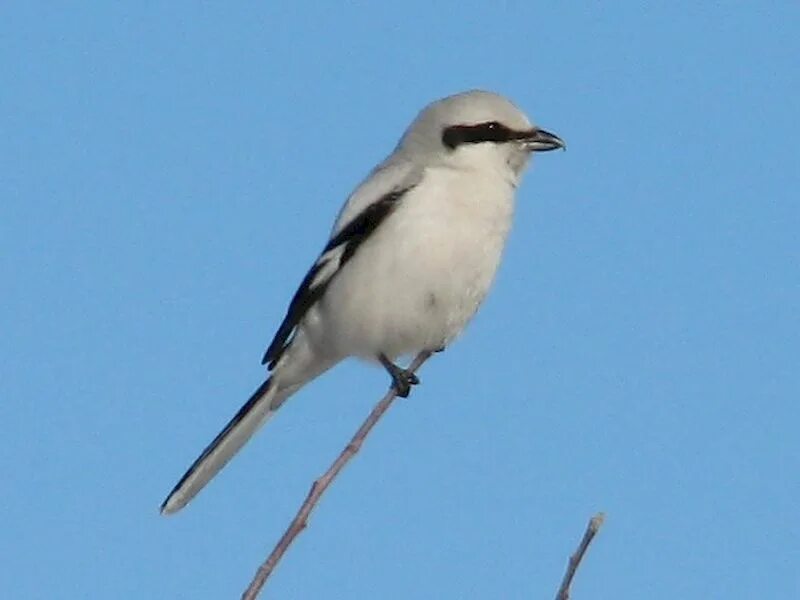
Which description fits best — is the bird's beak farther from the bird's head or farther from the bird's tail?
the bird's tail

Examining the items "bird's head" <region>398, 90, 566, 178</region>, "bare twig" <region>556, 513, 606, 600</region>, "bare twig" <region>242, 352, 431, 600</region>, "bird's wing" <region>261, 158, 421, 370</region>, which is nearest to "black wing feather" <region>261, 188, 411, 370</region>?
"bird's wing" <region>261, 158, 421, 370</region>

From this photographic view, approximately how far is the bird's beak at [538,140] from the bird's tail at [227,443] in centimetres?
125

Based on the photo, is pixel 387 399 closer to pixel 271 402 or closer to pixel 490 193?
pixel 490 193

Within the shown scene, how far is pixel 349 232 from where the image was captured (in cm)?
507

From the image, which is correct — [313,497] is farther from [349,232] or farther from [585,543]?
[349,232]

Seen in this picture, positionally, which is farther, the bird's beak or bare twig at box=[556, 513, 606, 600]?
the bird's beak

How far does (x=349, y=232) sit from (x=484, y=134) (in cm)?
58

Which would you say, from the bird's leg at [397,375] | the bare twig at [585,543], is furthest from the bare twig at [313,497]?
the bird's leg at [397,375]

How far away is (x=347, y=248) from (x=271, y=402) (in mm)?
653

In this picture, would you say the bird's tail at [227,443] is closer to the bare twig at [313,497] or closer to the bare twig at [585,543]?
the bare twig at [313,497]

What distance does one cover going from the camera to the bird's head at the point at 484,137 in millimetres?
4973

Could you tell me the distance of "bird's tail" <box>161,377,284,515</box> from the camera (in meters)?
4.46

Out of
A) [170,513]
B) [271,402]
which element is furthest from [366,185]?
[170,513]

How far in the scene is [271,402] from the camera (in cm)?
528
